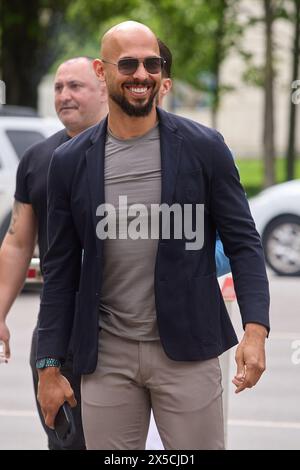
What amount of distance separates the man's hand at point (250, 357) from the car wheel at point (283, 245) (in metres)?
11.3

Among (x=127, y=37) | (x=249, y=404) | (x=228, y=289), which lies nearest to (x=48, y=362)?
(x=127, y=37)

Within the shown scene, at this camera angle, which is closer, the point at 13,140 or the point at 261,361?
the point at 261,361

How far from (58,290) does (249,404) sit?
4455 millimetres

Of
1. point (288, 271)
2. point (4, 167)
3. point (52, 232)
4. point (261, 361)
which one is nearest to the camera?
point (261, 361)

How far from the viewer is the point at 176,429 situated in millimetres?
3750

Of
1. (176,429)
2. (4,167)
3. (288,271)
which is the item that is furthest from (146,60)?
(288,271)

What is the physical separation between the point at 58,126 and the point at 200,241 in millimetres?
10682

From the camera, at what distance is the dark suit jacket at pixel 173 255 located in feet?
12.1

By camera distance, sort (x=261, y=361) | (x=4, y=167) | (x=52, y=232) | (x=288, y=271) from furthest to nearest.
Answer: (x=288, y=271)
(x=4, y=167)
(x=52, y=232)
(x=261, y=361)

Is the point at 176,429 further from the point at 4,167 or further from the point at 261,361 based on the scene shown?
the point at 4,167

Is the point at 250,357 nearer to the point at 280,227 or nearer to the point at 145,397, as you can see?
the point at 145,397
